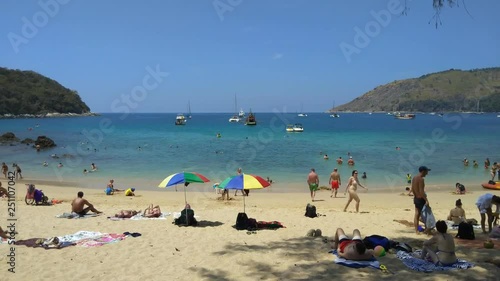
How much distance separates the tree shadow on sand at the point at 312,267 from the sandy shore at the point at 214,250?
2 centimetres

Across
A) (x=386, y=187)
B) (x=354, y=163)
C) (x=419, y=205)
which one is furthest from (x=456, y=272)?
(x=354, y=163)

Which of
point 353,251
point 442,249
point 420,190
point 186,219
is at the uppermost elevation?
point 420,190

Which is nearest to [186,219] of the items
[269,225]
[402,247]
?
[269,225]

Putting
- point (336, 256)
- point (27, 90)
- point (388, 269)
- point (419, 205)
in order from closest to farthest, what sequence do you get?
point (388, 269) < point (336, 256) < point (419, 205) < point (27, 90)

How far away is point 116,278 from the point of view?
712 cm

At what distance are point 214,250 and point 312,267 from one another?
97.7 inches

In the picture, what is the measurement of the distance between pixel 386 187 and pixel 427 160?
15.2 meters

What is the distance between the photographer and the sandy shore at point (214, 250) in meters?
7.20

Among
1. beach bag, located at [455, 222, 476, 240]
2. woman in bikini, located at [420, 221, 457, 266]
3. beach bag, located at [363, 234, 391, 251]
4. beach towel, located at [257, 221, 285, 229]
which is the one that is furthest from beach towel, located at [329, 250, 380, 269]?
beach towel, located at [257, 221, 285, 229]

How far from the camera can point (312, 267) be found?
7492mm

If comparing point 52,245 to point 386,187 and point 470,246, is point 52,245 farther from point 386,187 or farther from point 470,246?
point 386,187

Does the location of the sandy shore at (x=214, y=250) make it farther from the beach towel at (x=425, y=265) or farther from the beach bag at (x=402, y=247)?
the beach bag at (x=402, y=247)

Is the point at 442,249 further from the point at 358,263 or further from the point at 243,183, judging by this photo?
the point at 243,183

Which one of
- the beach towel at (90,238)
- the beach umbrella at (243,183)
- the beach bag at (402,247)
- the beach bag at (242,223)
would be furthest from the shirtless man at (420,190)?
the beach towel at (90,238)
